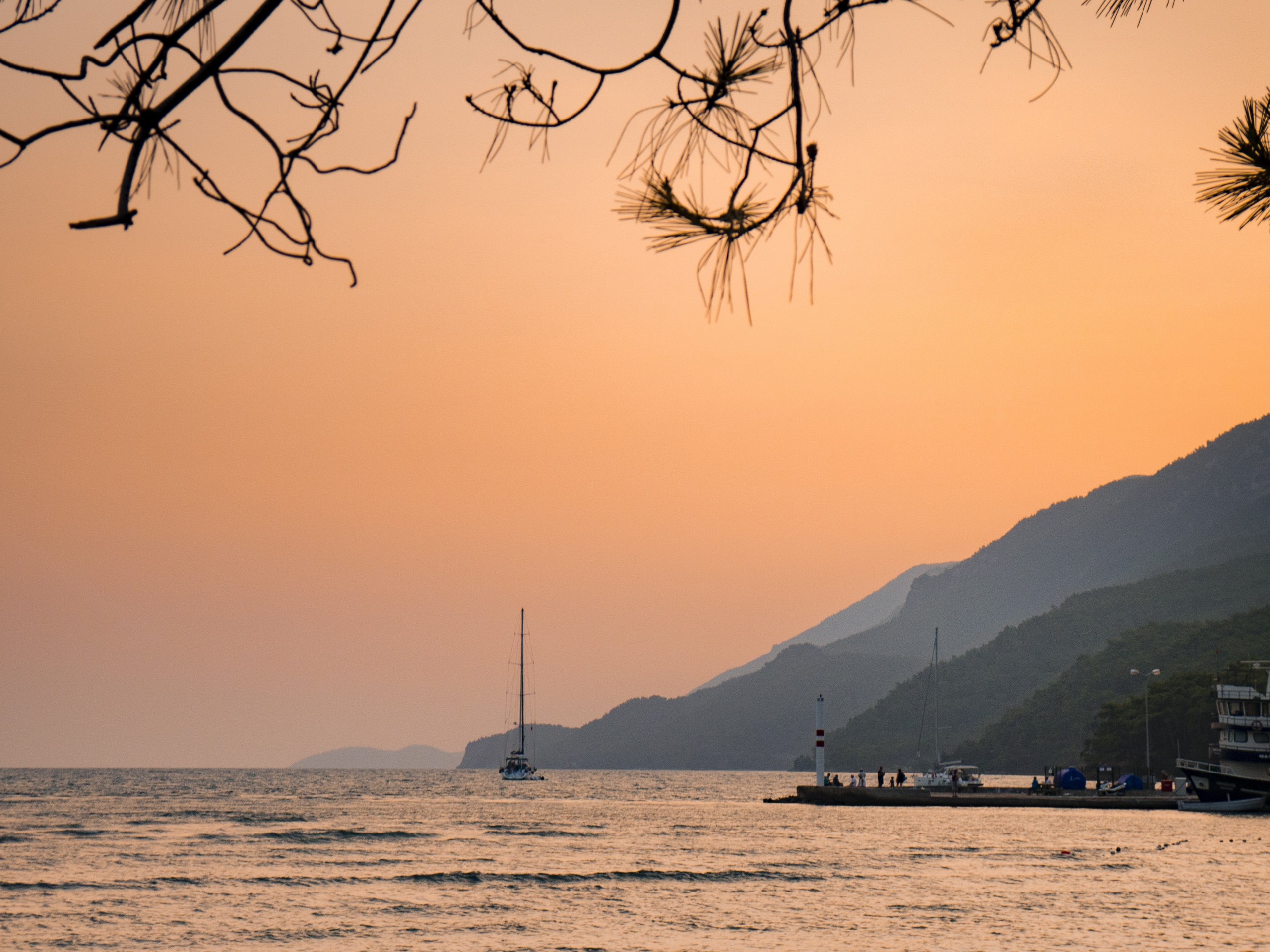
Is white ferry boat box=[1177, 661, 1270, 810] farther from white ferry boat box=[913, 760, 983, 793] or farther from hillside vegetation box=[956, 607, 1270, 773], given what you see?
hillside vegetation box=[956, 607, 1270, 773]

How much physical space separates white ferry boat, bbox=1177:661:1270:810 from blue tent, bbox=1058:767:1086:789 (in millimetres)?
9983

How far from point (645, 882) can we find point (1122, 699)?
134118 mm

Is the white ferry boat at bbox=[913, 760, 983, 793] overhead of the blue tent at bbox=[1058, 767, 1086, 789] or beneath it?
beneath

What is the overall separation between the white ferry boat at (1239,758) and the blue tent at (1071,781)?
32.8ft

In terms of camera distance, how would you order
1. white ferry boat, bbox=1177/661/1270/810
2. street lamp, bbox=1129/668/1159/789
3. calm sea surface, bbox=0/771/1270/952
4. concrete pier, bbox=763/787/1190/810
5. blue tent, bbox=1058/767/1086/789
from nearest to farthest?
calm sea surface, bbox=0/771/1270/952, white ferry boat, bbox=1177/661/1270/810, concrete pier, bbox=763/787/1190/810, street lamp, bbox=1129/668/1159/789, blue tent, bbox=1058/767/1086/789

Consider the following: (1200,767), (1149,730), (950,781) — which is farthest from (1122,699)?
(1200,767)

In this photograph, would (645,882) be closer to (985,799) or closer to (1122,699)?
(985,799)

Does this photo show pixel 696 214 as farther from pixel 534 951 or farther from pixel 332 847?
pixel 332 847

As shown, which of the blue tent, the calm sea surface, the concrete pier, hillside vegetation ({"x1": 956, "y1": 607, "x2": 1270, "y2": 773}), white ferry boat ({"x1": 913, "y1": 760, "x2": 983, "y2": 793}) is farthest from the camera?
hillside vegetation ({"x1": 956, "y1": 607, "x2": 1270, "y2": 773})

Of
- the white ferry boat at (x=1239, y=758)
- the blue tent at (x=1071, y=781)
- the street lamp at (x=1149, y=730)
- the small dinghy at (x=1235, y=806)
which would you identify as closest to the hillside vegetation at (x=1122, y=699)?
the street lamp at (x=1149, y=730)

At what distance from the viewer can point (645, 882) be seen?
42.1 metres

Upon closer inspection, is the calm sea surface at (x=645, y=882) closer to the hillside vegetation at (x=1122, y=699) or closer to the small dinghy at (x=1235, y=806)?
the small dinghy at (x=1235, y=806)

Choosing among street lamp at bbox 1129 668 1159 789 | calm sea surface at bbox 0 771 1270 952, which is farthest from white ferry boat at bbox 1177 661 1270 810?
street lamp at bbox 1129 668 1159 789

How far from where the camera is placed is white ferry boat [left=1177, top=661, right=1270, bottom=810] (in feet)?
222
